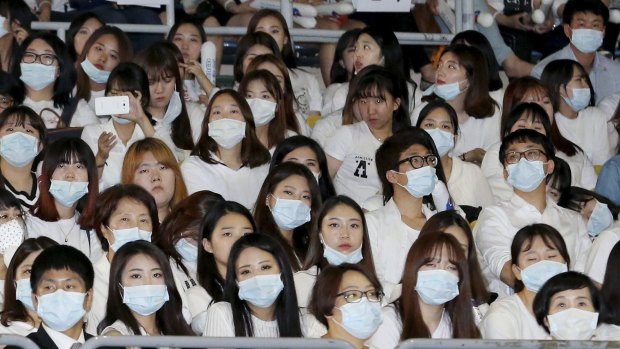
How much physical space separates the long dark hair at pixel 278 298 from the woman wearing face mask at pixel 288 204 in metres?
0.95

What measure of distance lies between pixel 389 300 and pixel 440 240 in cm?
54

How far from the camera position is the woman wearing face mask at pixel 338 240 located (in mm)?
8867

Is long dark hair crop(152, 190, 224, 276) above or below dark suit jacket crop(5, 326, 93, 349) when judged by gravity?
above

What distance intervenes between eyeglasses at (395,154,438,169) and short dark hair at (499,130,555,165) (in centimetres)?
39

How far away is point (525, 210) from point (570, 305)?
4.97ft

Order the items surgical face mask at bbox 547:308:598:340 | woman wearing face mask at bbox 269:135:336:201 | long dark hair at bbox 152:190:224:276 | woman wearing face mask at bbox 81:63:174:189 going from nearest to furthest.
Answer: surgical face mask at bbox 547:308:598:340
long dark hair at bbox 152:190:224:276
woman wearing face mask at bbox 269:135:336:201
woman wearing face mask at bbox 81:63:174:189

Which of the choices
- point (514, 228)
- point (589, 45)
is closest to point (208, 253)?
point (514, 228)

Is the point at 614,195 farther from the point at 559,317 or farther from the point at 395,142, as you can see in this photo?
the point at 559,317

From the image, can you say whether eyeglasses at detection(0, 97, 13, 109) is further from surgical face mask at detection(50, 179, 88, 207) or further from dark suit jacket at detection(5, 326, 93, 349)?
dark suit jacket at detection(5, 326, 93, 349)

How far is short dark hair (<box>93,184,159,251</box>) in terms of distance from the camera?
8.92 m

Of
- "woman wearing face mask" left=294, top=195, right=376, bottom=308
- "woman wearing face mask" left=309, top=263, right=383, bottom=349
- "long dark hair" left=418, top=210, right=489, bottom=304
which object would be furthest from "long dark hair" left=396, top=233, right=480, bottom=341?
"woman wearing face mask" left=294, top=195, right=376, bottom=308

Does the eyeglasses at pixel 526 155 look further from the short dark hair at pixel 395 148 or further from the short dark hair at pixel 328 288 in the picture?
the short dark hair at pixel 328 288

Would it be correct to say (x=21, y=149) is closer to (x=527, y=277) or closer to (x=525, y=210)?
(x=525, y=210)

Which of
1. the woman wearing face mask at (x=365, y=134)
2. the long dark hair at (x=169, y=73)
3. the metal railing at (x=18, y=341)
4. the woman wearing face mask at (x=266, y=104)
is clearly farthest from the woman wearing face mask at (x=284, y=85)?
the metal railing at (x=18, y=341)
